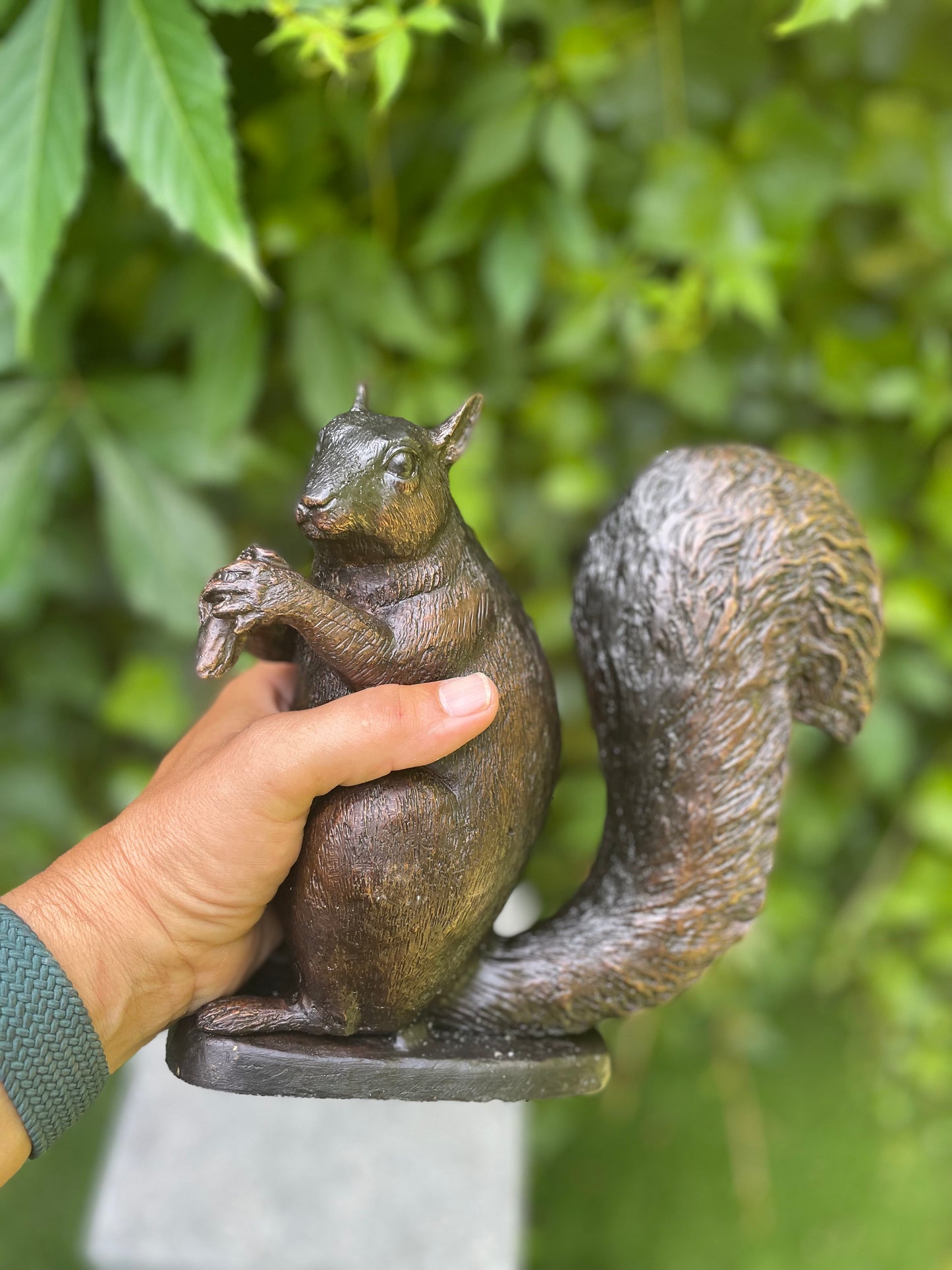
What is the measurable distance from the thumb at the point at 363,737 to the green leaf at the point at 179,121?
0.31m

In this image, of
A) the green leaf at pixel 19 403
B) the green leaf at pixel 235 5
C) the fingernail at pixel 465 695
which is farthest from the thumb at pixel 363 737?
the green leaf at pixel 19 403

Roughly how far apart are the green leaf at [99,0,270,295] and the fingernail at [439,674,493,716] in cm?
31

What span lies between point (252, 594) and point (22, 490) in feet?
1.62

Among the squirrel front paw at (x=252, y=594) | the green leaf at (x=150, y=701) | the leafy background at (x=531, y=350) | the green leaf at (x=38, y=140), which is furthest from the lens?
the green leaf at (x=150, y=701)

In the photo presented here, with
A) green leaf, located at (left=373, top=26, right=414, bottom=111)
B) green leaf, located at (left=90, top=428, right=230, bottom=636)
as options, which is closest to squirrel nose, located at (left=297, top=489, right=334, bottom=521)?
green leaf, located at (left=373, top=26, right=414, bottom=111)

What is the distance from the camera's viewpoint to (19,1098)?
47 cm

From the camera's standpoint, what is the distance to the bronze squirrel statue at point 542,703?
46 centimetres

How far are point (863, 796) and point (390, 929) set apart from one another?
877 mm

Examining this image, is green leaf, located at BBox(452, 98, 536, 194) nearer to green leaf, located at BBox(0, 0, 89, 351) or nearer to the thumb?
green leaf, located at BBox(0, 0, 89, 351)

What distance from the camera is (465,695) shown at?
462mm

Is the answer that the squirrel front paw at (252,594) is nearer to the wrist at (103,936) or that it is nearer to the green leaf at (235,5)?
the wrist at (103,936)

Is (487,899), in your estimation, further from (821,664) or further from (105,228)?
(105,228)

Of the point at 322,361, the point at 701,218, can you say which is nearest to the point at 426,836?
the point at 322,361

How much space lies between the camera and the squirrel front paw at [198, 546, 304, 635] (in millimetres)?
430
